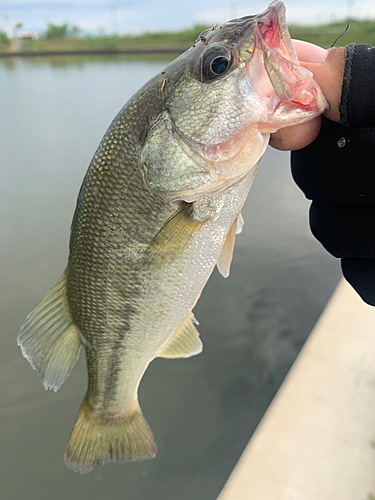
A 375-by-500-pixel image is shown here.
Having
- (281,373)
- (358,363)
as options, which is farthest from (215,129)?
(281,373)

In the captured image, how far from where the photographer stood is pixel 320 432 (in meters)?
1.45

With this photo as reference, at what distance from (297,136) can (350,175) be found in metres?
0.16

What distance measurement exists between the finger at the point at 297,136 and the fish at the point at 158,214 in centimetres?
4

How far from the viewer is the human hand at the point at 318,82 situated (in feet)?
2.24

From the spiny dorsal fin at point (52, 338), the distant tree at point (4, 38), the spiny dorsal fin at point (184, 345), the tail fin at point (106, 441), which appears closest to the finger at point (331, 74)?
the spiny dorsal fin at point (184, 345)

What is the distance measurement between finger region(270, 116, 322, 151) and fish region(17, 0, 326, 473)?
4cm

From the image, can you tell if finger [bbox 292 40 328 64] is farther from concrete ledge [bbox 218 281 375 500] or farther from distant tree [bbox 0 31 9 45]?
distant tree [bbox 0 31 9 45]

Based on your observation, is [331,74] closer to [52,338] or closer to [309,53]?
[309,53]

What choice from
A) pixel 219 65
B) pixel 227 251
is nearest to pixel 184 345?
pixel 227 251

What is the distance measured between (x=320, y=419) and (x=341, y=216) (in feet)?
3.58

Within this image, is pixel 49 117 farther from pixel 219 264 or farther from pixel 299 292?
pixel 219 264

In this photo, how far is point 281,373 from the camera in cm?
226

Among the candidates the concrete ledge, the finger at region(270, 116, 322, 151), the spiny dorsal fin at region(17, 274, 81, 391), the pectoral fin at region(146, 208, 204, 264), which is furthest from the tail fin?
the finger at region(270, 116, 322, 151)

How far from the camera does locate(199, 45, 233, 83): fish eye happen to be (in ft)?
2.27
